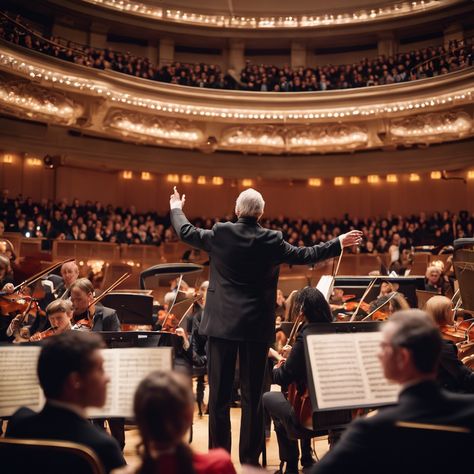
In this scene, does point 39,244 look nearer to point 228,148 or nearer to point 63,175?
point 63,175

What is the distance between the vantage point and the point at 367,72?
56.4ft

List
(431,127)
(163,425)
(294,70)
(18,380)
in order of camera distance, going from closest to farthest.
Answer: (163,425), (18,380), (431,127), (294,70)

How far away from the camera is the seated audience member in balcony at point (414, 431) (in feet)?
5.31

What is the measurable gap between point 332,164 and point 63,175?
8.69 meters

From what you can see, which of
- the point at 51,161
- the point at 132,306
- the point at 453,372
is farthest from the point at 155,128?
the point at 453,372

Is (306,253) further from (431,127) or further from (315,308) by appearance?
(431,127)

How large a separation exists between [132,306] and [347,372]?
2.86 meters

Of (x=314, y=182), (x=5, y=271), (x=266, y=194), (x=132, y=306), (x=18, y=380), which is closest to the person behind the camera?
(x=18, y=380)

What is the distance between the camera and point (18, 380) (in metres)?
2.64

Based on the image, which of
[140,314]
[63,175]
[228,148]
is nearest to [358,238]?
[140,314]

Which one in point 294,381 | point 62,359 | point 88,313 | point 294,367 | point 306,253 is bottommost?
point 294,381

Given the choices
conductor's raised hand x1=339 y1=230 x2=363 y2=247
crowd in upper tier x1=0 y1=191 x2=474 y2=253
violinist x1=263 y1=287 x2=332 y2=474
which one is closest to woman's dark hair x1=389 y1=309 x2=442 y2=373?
violinist x1=263 y1=287 x2=332 y2=474

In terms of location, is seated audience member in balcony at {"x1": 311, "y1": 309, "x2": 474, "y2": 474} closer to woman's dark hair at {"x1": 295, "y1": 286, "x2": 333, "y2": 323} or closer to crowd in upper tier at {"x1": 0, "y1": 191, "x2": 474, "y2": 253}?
woman's dark hair at {"x1": 295, "y1": 286, "x2": 333, "y2": 323}

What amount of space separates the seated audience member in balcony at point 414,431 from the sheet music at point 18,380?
155cm
